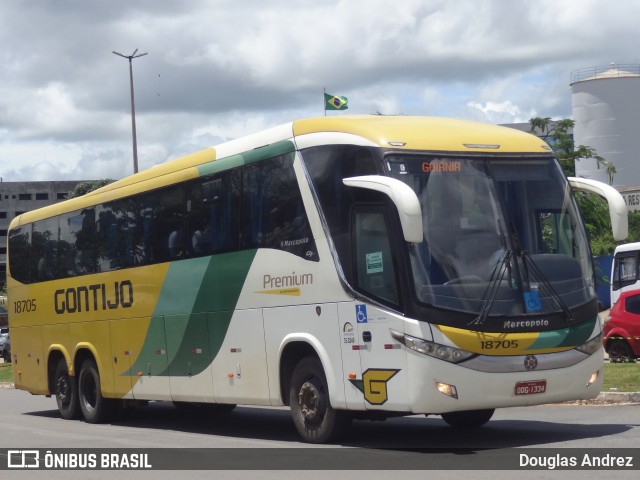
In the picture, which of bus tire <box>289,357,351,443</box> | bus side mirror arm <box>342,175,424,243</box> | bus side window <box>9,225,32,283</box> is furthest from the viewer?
bus side window <box>9,225,32,283</box>

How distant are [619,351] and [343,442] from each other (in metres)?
16.2

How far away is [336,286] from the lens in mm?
12852

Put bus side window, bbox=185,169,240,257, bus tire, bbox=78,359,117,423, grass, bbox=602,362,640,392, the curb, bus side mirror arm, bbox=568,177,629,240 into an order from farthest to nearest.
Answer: bus tire, bbox=78,359,117,423 → grass, bbox=602,362,640,392 → the curb → bus side window, bbox=185,169,240,257 → bus side mirror arm, bbox=568,177,629,240

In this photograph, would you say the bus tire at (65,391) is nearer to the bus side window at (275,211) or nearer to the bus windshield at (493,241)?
the bus side window at (275,211)

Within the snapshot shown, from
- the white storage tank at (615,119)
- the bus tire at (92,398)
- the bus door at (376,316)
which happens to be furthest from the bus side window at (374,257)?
the white storage tank at (615,119)

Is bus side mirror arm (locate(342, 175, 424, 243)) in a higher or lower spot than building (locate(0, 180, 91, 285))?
lower

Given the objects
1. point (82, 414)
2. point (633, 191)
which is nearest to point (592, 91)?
point (633, 191)

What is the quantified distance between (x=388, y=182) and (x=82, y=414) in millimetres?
10240

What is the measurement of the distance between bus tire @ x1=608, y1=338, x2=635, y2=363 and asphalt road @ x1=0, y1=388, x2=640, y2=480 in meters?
10.6

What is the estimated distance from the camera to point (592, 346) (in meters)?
12.8

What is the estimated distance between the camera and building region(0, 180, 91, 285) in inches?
5177

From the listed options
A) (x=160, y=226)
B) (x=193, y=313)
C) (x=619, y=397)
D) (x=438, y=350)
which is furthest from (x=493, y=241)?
(x=160, y=226)

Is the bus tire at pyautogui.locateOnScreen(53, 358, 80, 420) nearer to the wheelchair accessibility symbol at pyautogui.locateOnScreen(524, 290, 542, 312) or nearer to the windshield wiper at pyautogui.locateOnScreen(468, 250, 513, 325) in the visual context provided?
the windshield wiper at pyautogui.locateOnScreen(468, 250, 513, 325)

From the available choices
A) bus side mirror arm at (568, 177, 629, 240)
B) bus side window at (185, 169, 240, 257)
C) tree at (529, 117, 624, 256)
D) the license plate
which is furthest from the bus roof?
tree at (529, 117, 624, 256)
